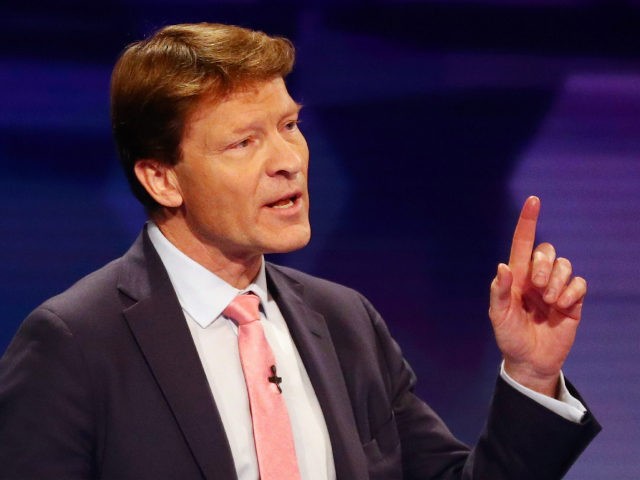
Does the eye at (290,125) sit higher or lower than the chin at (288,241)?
higher

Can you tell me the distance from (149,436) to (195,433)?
0.07 m

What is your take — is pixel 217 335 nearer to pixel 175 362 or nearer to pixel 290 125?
pixel 175 362

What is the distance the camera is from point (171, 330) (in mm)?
1791

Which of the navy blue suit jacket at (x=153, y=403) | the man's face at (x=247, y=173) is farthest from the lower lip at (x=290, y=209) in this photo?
the navy blue suit jacket at (x=153, y=403)

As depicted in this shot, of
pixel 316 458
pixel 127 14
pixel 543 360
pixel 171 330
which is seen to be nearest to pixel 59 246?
pixel 127 14

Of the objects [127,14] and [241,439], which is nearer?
[241,439]

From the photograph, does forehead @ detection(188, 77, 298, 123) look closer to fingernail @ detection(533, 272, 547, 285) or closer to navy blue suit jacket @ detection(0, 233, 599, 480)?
navy blue suit jacket @ detection(0, 233, 599, 480)

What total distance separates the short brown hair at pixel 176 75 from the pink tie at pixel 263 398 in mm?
297

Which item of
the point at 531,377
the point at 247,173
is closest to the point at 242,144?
the point at 247,173

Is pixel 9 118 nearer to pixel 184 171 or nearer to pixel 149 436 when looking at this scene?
pixel 184 171

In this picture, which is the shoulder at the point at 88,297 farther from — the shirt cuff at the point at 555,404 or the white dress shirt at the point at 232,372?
the shirt cuff at the point at 555,404

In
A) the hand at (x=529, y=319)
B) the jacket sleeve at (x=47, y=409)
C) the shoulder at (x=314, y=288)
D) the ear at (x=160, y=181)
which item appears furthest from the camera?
the shoulder at (x=314, y=288)

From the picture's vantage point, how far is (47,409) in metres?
1.69

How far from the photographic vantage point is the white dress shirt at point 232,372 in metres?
1.80
